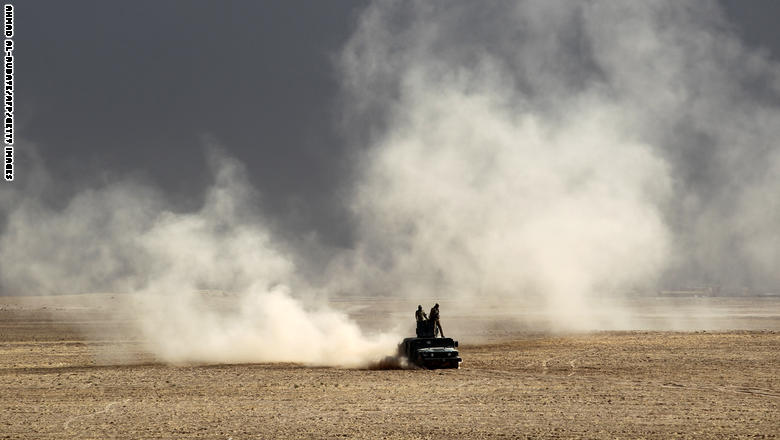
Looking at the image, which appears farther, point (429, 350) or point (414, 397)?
point (429, 350)

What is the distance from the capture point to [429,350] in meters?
39.9

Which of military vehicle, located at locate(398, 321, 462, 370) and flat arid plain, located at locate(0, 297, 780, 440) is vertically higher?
military vehicle, located at locate(398, 321, 462, 370)

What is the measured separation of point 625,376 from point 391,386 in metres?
9.23

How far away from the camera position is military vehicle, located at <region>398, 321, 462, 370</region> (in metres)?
39.7

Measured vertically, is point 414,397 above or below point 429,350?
below

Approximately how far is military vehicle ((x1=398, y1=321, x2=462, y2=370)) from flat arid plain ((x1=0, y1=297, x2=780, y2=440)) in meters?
0.76

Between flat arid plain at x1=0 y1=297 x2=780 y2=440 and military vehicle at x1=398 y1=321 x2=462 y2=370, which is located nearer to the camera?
flat arid plain at x1=0 y1=297 x2=780 y2=440

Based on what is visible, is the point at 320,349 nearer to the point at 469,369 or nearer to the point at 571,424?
the point at 469,369

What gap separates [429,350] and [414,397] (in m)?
9.56

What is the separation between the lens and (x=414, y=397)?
3036 cm

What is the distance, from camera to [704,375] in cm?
3656

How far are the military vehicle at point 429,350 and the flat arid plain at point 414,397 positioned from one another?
2.50 ft

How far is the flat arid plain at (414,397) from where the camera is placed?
24.1 meters

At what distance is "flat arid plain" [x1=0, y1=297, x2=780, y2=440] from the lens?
24.1 metres
